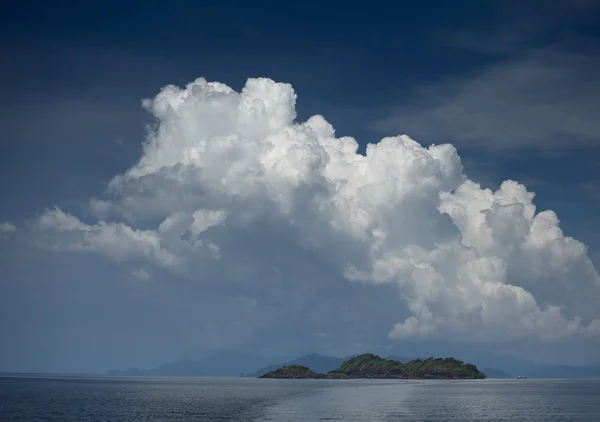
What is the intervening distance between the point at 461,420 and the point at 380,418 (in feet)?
43.3

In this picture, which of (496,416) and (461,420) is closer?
(461,420)

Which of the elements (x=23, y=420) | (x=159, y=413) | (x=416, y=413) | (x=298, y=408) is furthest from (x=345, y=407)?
(x=23, y=420)

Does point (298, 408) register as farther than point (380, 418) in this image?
Yes

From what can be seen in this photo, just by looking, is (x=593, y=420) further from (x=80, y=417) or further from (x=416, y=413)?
(x=80, y=417)

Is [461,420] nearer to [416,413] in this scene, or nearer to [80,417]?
[416,413]

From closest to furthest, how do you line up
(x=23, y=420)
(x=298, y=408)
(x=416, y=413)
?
(x=23, y=420) < (x=416, y=413) < (x=298, y=408)

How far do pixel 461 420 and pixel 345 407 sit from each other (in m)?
36.0

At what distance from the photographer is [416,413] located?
128 meters

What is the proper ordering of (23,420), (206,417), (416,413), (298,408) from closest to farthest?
1. (23,420)
2. (206,417)
3. (416,413)
4. (298,408)

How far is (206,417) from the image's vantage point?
120188 millimetres

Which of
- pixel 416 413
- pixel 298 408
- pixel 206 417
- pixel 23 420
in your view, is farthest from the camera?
pixel 298 408

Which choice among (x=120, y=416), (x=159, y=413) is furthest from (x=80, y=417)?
(x=159, y=413)

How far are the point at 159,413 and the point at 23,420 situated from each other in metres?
25.9

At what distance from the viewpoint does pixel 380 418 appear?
115250mm
